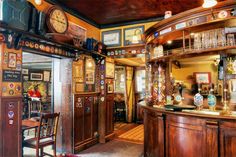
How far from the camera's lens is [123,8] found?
4.07 metres

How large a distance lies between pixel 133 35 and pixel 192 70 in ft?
5.25

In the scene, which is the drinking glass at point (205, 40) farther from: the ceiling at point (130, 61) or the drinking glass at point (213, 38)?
the ceiling at point (130, 61)

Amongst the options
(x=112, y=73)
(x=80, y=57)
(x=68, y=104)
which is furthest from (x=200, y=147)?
(x=112, y=73)

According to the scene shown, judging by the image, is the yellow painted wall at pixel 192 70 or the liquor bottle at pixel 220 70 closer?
the liquor bottle at pixel 220 70

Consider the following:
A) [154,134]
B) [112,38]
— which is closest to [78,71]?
[112,38]

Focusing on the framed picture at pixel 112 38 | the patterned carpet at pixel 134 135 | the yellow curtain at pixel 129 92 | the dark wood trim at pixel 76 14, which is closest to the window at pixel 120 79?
the yellow curtain at pixel 129 92

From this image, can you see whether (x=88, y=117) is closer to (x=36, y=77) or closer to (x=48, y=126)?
(x=48, y=126)

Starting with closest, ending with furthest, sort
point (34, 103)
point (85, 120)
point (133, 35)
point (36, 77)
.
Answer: point (85, 120), point (133, 35), point (34, 103), point (36, 77)

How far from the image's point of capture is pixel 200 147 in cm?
249

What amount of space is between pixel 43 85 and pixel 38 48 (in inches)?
236

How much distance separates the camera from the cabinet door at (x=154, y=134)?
116 inches

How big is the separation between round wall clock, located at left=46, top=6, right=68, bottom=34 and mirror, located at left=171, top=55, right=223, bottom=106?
7.98 ft

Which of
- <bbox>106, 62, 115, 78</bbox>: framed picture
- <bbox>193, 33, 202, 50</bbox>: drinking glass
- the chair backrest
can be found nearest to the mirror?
<bbox>193, 33, 202, 50</bbox>: drinking glass

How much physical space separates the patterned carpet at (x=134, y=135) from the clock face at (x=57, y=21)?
3.22 meters
